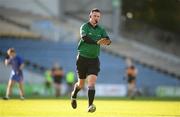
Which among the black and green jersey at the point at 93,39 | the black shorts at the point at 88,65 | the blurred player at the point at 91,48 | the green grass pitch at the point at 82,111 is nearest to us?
the green grass pitch at the point at 82,111

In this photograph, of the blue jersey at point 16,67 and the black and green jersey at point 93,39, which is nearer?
the black and green jersey at point 93,39

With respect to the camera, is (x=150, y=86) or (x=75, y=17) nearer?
(x=150, y=86)

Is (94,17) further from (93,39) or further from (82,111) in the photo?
(82,111)

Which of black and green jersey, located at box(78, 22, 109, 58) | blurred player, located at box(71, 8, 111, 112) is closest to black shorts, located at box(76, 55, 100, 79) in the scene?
blurred player, located at box(71, 8, 111, 112)

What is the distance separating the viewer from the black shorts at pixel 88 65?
54.7ft

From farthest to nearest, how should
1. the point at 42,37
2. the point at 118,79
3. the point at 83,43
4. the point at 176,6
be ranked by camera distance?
the point at 176,6, the point at 42,37, the point at 118,79, the point at 83,43

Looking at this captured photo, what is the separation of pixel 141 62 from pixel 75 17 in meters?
8.18

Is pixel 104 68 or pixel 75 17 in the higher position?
pixel 75 17

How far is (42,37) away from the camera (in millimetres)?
49938

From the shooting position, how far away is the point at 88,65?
1675 cm

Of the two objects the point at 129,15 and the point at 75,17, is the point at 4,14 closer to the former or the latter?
the point at 75,17

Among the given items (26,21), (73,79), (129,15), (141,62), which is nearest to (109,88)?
(73,79)

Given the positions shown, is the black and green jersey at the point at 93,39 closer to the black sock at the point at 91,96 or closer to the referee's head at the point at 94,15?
the referee's head at the point at 94,15

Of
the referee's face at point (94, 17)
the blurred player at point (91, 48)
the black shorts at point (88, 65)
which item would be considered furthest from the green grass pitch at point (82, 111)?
the referee's face at point (94, 17)
